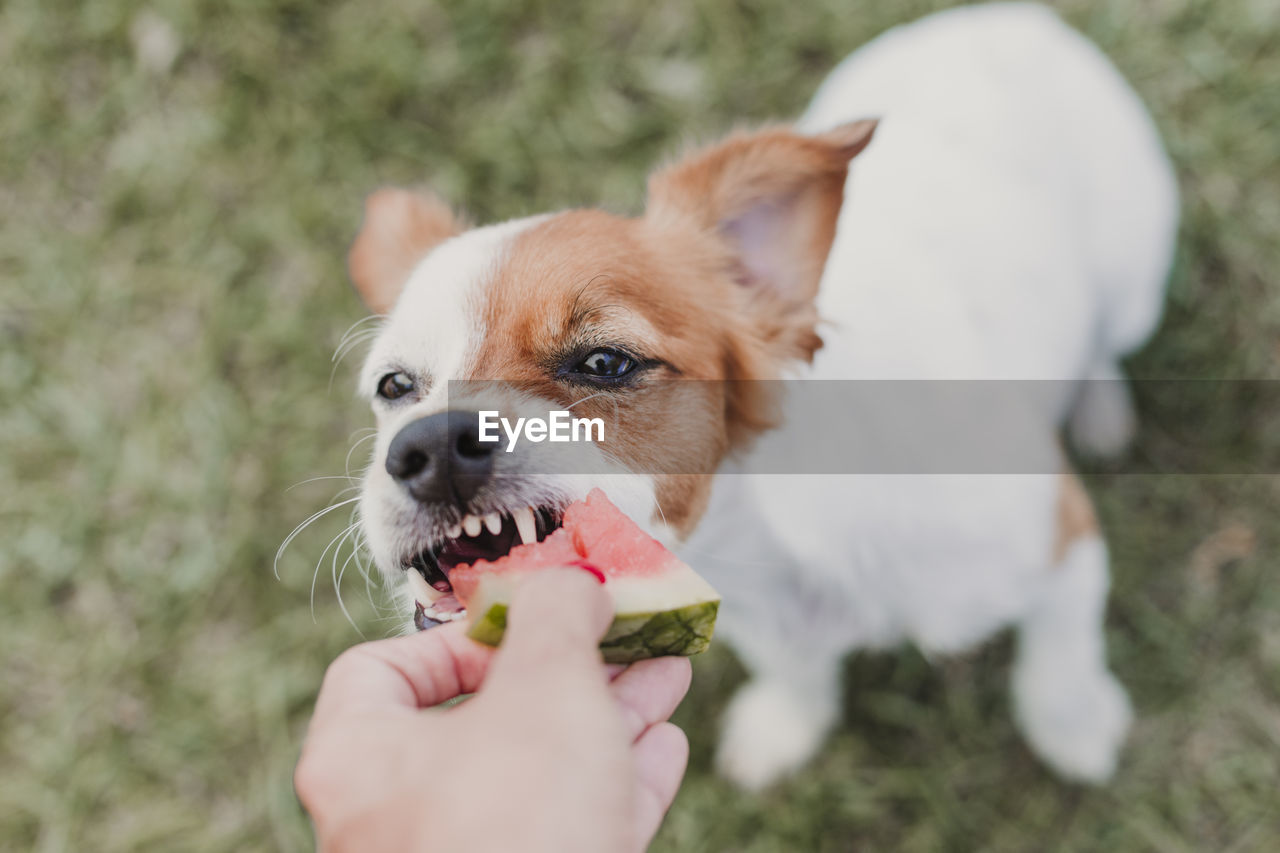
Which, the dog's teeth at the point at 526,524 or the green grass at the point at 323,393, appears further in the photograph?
the green grass at the point at 323,393

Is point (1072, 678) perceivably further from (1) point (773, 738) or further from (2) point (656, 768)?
(2) point (656, 768)

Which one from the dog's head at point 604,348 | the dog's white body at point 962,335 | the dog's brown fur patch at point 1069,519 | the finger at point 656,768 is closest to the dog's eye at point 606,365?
the dog's head at point 604,348

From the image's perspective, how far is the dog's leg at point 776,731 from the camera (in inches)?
133

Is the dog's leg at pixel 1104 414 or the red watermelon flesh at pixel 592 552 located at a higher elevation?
the red watermelon flesh at pixel 592 552

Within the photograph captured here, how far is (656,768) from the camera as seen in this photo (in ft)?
5.28

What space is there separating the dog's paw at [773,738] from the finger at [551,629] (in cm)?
222

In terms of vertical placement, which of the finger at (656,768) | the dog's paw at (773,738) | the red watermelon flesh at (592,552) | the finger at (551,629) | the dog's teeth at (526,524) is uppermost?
the finger at (551,629)

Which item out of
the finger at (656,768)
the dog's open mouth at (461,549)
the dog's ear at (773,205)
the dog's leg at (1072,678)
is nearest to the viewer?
the finger at (656,768)

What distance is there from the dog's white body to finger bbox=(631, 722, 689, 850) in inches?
26.4

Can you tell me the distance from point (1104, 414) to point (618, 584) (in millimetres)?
2864

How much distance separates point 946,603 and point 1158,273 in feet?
5.35

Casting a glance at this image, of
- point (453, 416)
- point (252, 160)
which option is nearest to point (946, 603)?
point (453, 416)

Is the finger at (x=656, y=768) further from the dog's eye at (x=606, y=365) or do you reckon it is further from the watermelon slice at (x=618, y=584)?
→ the dog's eye at (x=606, y=365)

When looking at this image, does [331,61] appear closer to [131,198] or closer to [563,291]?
[131,198]
